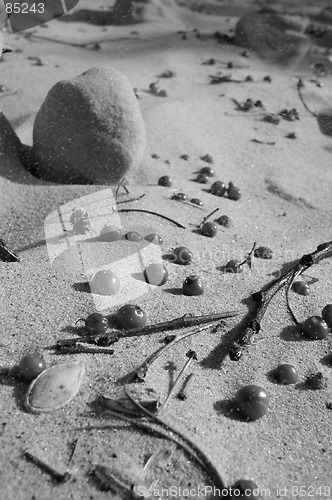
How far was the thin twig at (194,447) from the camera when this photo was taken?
2059mm

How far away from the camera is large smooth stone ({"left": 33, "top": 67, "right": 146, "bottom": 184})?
14.3 ft

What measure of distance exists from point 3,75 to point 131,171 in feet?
10.9

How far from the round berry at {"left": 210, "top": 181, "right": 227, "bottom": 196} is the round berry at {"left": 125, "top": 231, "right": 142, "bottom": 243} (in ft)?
4.37

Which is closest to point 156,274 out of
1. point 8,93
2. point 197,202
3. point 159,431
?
point 159,431

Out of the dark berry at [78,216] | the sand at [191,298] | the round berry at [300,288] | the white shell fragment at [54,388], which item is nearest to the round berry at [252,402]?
the sand at [191,298]

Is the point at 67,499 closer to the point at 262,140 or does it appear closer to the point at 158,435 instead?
the point at 158,435

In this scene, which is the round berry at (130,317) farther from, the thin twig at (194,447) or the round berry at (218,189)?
the round berry at (218,189)

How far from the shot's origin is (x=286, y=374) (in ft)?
8.69

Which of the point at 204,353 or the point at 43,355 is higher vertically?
the point at 43,355

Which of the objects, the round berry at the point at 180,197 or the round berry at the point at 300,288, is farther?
the round berry at the point at 180,197

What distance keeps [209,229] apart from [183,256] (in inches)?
20.2

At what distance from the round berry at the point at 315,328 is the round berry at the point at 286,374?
1.19ft

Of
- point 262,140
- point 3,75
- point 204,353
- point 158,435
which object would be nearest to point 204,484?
point 158,435

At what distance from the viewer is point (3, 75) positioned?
6.84 m
